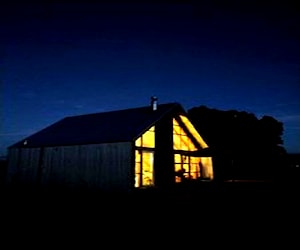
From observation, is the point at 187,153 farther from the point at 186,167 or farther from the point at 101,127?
the point at 101,127

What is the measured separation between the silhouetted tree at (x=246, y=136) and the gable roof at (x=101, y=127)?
16.7 metres

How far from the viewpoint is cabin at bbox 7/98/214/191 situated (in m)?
17.9

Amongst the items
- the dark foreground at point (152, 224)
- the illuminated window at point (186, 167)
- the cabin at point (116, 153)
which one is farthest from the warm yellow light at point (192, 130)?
the dark foreground at point (152, 224)

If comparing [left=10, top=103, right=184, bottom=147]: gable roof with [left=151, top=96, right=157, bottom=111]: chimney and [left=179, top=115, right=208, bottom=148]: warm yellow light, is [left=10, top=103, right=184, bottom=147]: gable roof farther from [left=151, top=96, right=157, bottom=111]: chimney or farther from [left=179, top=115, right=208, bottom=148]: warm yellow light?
[left=179, top=115, right=208, bottom=148]: warm yellow light

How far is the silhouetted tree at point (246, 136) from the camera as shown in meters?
36.7

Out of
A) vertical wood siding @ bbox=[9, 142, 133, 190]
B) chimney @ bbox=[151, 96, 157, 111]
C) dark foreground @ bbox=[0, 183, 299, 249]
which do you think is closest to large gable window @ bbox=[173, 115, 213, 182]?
chimney @ bbox=[151, 96, 157, 111]

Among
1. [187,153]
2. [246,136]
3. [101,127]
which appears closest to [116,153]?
[101,127]

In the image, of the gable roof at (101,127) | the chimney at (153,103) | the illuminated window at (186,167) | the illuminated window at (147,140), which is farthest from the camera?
the illuminated window at (186,167)

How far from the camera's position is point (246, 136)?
1575 inches

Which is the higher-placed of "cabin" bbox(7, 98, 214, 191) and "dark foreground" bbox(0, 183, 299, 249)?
"cabin" bbox(7, 98, 214, 191)

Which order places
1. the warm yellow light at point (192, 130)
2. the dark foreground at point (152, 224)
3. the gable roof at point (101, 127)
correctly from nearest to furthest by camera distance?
the dark foreground at point (152, 224)
the gable roof at point (101, 127)
the warm yellow light at point (192, 130)

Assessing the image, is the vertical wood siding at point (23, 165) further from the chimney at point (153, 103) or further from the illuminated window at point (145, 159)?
the chimney at point (153, 103)

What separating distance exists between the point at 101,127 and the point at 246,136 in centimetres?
2510

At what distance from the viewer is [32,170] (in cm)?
2189
